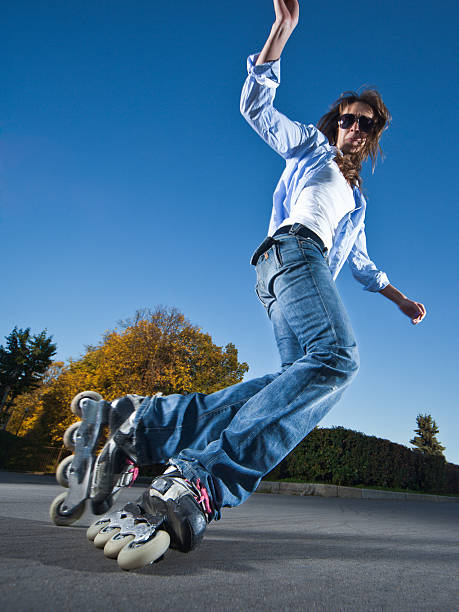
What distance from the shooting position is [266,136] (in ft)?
6.97

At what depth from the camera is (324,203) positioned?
2.18 meters

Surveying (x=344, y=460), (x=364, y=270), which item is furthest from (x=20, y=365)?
(x=364, y=270)

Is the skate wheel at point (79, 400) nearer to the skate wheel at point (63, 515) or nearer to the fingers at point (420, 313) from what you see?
the skate wheel at point (63, 515)

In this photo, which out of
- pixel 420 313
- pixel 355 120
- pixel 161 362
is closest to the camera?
pixel 355 120

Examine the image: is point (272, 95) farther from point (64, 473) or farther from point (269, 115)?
point (64, 473)

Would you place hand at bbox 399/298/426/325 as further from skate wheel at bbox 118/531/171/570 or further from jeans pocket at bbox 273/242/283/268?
skate wheel at bbox 118/531/171/570

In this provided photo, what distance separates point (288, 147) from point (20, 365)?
45.3m

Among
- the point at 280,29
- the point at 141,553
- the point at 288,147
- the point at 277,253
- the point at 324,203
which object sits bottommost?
the point at 141,553

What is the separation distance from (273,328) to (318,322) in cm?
52

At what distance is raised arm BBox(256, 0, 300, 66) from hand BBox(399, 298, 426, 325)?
1960 millimetres

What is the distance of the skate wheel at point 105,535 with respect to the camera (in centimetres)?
119

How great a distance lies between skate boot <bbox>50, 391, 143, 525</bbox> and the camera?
5.26ft

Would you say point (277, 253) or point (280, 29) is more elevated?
point (280, 29)

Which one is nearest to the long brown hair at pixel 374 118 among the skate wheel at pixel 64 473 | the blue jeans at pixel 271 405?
the blue jeans at pixel 271 405
